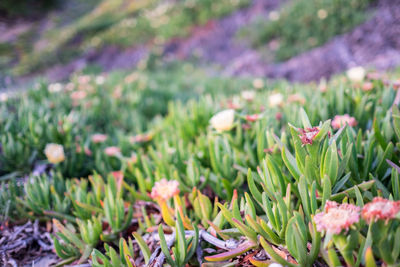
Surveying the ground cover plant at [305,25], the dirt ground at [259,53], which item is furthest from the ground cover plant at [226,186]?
the ground cover plant at [305,25]

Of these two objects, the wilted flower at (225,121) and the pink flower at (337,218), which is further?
the wilted flower at (225,121)

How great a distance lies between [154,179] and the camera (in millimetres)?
1452

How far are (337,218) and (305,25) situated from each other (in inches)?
229

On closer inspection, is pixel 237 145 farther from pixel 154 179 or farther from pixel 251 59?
pixel 251 59

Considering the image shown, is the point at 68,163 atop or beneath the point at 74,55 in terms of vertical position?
beneath

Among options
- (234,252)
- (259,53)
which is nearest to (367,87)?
(234,252)

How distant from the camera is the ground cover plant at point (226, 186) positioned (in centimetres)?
81

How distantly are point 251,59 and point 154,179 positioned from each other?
515cm

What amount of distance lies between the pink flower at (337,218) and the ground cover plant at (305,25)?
5.05 m

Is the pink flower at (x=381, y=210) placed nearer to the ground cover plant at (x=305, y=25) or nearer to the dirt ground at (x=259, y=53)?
the dirt ground at (x=259, y=53)

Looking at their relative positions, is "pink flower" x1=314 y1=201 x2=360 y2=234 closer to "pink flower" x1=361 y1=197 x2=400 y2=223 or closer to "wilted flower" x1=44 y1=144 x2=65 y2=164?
"pink flower" x1=361 y1=197 x2=400 y2=223

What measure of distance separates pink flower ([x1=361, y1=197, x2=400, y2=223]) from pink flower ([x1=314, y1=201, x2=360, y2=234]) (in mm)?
28

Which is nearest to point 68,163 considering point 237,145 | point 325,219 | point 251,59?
point 237,145

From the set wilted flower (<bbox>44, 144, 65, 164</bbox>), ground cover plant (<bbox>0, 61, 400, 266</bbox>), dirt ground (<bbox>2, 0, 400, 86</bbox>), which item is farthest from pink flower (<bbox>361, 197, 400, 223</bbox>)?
dirt ground (<bbox>2, 0, 400, 86</bbox>)
